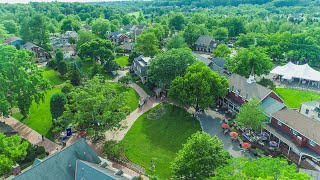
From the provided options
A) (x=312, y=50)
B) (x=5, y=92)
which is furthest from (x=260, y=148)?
(x=312, y=50)

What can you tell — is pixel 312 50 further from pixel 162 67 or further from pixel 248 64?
pixel 162 67

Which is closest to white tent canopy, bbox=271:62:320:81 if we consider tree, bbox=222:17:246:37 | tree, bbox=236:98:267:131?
tree, bbox=236:98:267:131

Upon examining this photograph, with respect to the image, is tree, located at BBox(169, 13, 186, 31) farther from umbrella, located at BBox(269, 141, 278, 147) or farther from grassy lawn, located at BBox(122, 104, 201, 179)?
umbrella, located at BBox(269, 141, 278, 147)

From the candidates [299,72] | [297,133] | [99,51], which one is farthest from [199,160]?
[99,51]

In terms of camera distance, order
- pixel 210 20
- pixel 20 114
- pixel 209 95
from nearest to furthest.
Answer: pixel 209 95
pixel 20 114
pixel 210 20

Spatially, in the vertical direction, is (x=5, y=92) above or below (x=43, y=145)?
above

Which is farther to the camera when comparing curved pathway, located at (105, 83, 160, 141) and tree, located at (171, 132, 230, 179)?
curved pathway, located at (105, 83, 160, 141)
